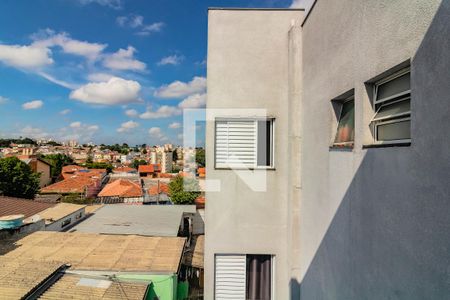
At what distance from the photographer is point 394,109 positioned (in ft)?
6.89

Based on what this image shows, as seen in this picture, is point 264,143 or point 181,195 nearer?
point 264,143

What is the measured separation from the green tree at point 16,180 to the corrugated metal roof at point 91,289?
104 feet

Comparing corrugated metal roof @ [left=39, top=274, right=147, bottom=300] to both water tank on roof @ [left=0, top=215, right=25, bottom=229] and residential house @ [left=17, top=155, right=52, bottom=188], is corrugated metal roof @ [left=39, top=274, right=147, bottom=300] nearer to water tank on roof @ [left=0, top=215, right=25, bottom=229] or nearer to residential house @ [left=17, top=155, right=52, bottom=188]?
water tank on roof @ [left=0, top=215, right=25, bottom=229]

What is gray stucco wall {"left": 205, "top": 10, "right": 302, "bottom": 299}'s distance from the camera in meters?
4.18

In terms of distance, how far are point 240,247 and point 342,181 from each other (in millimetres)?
2232

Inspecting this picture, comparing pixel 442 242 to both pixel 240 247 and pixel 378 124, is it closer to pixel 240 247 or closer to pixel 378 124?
pixel 378 124

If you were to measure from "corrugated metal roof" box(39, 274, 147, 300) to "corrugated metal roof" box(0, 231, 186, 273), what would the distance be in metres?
0.53

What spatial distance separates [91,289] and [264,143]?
7175 millimetres

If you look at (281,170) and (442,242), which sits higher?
(281,170)

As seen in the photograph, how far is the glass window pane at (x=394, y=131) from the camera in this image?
1924 mm

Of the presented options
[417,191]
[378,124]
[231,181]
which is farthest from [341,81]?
[231,181]

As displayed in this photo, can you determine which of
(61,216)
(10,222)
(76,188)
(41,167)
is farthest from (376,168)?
(41,167)

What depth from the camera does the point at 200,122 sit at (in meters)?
6.05

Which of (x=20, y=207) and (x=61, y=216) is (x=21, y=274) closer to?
(x=61, y=216)
